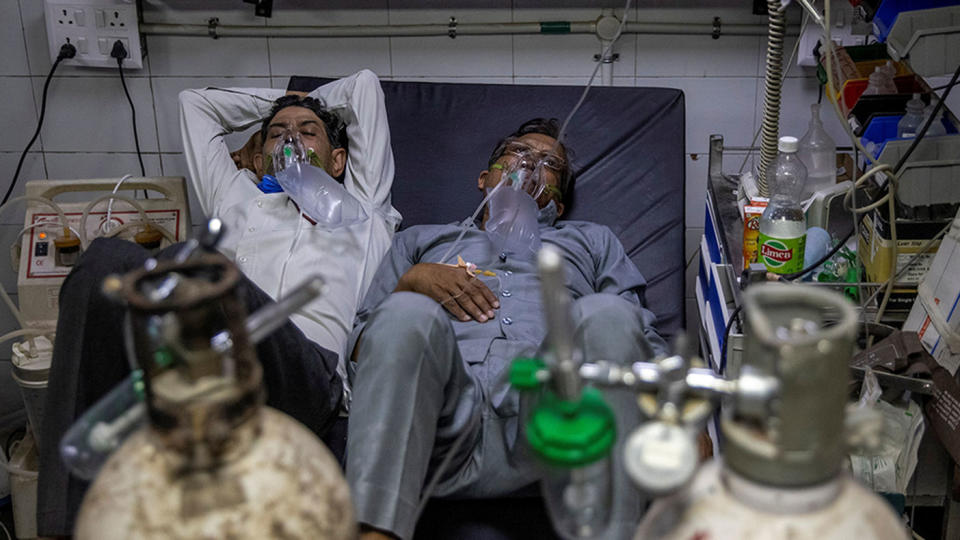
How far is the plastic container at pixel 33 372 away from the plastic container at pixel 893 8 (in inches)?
80.2

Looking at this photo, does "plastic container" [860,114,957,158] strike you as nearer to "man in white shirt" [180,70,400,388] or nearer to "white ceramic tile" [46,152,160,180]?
"man in white shirt" [180,70,400,388]

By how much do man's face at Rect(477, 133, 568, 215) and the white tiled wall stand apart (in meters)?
0.54

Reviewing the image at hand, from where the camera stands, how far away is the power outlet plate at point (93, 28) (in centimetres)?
276

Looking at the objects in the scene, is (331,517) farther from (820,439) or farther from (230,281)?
(820,439)

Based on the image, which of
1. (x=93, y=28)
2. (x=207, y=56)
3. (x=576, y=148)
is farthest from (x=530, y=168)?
(x=93, y=28)

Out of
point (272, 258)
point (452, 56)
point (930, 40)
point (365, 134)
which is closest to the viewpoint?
point (930, 40)

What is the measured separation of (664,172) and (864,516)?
2.04 metres

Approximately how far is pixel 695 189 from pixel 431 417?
1735mm

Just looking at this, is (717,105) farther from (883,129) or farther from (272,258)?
(272,258)

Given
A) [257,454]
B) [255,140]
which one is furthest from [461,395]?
[255,140]

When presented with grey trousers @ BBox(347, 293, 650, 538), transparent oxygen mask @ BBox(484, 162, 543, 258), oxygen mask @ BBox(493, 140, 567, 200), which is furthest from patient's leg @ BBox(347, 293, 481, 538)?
oxygen mask @ BBox(493, 140, 567, 200)

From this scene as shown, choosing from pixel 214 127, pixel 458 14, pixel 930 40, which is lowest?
pixel 214 127

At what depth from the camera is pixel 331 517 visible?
0.62m

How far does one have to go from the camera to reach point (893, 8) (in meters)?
1.70
